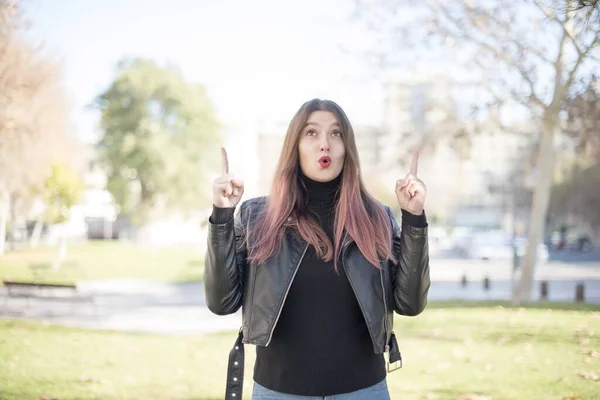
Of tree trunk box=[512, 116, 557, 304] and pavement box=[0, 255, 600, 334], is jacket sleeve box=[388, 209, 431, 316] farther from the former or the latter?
tree trunk box=[512, 116, 557, 304]

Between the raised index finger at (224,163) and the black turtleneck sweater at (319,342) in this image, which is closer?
the black turtleneck sweater at (319,342)

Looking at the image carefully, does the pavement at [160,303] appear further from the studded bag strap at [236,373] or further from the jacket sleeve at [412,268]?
the jacket sleeve at [412,268]

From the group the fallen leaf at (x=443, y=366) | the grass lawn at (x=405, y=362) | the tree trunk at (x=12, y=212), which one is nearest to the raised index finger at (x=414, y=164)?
the grass lawn at (x=405, y=362)

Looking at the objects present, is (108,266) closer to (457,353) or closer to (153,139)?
(153,139)

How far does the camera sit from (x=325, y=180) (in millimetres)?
2584

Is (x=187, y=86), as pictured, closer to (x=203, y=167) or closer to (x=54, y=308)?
(x=203, y=167)

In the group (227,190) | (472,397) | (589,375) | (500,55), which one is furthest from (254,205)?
(500,55)

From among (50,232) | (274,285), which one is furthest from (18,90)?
(50,232)

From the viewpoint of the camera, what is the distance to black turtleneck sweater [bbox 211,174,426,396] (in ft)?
7.55

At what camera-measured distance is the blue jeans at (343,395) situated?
2299mm

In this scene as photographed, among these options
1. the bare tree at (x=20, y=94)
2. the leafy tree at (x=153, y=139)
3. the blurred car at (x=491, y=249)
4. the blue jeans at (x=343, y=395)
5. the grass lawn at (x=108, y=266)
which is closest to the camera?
the blue jeans at (x=343, y=395)

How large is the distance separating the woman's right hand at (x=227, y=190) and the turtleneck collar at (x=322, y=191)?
32cm

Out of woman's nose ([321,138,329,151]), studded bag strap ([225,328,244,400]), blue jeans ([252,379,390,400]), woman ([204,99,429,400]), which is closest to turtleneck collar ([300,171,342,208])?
woman ([204,99,429,400])

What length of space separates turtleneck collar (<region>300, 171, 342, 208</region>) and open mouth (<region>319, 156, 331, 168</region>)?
98mm
